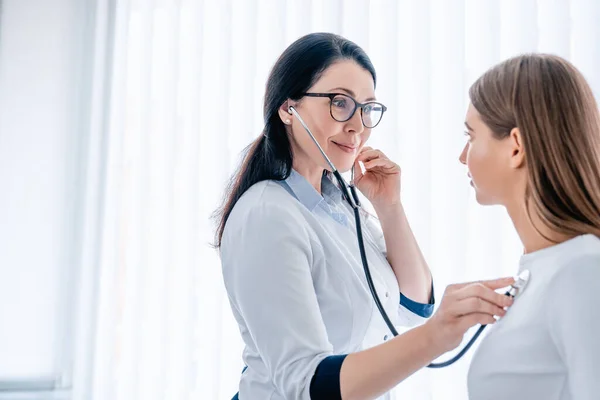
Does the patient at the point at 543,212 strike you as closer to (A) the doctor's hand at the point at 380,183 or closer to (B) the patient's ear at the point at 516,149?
(B) the patient's ear at the point at 516,149

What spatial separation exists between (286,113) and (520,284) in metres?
0.66

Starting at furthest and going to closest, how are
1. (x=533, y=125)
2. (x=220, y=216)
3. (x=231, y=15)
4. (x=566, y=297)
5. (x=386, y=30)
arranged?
(x=231, y=15) → (x=386, y=30) → (x=220, y=216) → (x=533, y=125) → (x=566, y=297)

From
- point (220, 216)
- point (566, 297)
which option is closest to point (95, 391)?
point (220, 216)

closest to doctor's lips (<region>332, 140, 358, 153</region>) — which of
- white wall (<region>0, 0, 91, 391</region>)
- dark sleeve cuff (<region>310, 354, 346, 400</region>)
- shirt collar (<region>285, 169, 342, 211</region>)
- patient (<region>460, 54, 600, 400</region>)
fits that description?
shirt collar (<region>285, 169, 342, 211</region>)

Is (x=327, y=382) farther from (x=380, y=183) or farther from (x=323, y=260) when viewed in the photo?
(x=380, y=183)

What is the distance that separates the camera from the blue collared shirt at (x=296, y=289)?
116 centimetres

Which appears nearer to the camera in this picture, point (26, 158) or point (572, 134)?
point (572, 134)

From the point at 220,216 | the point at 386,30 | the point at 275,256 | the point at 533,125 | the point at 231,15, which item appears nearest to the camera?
the point at 533,125

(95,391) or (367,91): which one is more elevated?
(367,91)

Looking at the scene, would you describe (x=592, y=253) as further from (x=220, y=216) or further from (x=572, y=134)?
(x=220, y=216)

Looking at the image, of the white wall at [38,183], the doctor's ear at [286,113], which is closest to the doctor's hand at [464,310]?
the doctor's ear at [286,113]

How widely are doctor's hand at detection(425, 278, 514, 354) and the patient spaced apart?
0.03m

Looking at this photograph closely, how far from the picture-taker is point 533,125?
3.16ft

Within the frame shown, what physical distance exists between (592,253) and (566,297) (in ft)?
0.24
